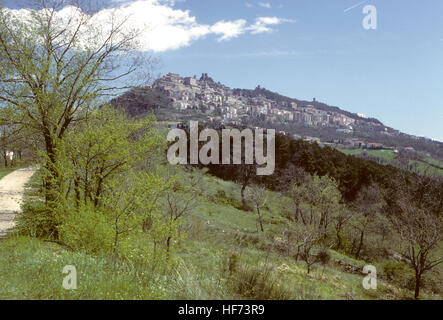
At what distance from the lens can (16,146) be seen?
37.9 ft

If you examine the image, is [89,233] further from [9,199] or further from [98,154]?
[9,199]

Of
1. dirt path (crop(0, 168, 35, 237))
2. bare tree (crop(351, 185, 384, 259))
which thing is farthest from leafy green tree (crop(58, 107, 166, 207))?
bare tree (crop(351, 185, 384, 259))

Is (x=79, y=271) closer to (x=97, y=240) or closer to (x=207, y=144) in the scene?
(x=97, y=240)

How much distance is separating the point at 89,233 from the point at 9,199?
11431mm

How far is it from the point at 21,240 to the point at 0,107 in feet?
15.6

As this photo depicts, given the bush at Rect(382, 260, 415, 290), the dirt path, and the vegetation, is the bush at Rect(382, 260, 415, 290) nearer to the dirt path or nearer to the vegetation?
the vegetation

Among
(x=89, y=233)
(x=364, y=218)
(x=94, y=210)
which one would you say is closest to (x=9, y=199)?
(x=94, y=210)

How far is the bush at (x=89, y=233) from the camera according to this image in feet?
26.7

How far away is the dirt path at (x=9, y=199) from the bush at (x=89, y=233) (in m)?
3.59

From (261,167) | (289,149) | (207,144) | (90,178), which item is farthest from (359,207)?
(90,178)

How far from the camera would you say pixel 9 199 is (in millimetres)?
16312

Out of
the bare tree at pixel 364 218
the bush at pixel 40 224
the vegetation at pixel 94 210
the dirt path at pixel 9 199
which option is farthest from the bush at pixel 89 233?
the bare tree at pixel 364 218

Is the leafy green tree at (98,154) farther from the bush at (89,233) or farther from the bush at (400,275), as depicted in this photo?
the bush at (400,275)

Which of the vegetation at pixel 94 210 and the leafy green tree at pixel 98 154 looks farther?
the leafy green tree at pixel 98 154
